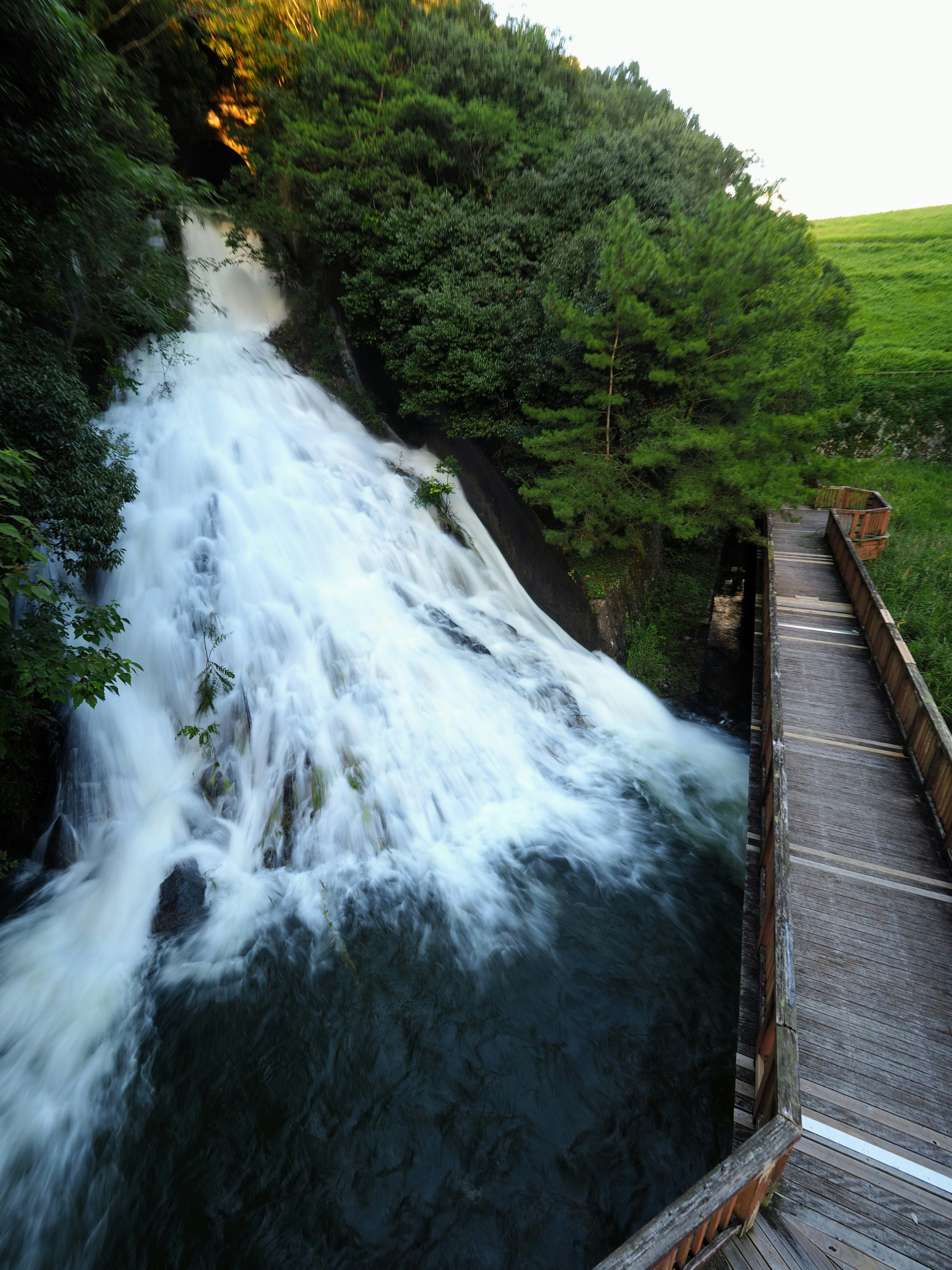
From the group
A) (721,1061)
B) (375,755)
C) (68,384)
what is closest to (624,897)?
(721,1061)

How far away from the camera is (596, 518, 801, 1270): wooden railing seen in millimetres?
3295

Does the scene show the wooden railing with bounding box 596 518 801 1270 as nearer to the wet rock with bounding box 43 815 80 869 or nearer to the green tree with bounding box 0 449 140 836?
the green tree with bounding box 0 449 140 836

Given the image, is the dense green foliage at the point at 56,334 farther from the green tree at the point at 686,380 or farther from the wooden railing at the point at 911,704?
the wooden railing at the point at 911,704

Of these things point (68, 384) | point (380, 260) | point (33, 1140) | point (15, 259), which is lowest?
point (33, 1140)

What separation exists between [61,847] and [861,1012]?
32.2 ft

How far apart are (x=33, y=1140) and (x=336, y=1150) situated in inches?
118

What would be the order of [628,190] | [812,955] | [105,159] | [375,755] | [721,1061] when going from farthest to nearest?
[628,190]
[375,755]
[105,159]
[721,1061]
[812,955]

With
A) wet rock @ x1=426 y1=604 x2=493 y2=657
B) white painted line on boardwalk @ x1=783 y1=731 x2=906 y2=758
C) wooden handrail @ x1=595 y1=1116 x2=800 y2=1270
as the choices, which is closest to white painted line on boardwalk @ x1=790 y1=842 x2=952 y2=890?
white painted line on boardwalk @ x1=783 y1=731 x2=906 y2=758

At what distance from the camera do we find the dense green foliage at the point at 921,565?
37.6 ft

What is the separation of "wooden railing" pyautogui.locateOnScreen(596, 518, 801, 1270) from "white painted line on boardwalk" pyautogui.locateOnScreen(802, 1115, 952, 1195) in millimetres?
371

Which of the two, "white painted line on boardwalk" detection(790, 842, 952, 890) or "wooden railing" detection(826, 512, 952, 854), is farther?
"wooden railing" detection(826, 512, 952, 854)

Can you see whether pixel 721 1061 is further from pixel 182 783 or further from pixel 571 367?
pixel 571 367

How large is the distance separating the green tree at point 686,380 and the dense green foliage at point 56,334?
8.29m

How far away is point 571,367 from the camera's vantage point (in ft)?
44.0
